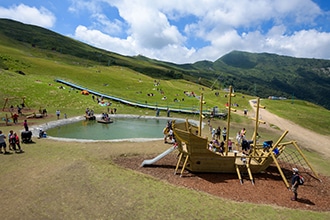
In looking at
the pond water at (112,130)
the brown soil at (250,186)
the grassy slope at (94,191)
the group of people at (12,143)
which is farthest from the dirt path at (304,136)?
the group of people at (12,143)

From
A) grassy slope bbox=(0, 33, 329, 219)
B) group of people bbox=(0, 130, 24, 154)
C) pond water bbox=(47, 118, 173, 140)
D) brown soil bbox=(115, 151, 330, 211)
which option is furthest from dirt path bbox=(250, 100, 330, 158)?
group of people bbox=(0, 130, 24, 154)

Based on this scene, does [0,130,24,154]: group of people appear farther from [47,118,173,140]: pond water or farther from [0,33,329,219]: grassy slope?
[47,118,173,140]: pond water

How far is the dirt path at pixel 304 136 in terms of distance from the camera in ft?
117

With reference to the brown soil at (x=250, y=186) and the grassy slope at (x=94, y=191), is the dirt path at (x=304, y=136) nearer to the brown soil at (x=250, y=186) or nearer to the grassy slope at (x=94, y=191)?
the grassy slope at (x=94, y=191)

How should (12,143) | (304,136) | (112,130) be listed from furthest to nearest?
(304,136) < (112,130) < (12,143)

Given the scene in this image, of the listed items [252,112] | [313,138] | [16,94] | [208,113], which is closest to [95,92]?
[16,94]

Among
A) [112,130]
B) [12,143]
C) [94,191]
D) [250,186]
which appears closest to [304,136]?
[250,186]

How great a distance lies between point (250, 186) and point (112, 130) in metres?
25.3

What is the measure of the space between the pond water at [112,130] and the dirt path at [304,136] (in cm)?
2212

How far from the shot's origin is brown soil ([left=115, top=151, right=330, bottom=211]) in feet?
58.1

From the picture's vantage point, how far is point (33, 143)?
27969 mm

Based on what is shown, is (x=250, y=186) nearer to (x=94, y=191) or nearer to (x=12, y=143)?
(x=94, y=191)

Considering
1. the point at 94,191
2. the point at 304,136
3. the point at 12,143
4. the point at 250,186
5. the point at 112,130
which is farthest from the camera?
the point at 304,136

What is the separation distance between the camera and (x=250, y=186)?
2005 centimetres
